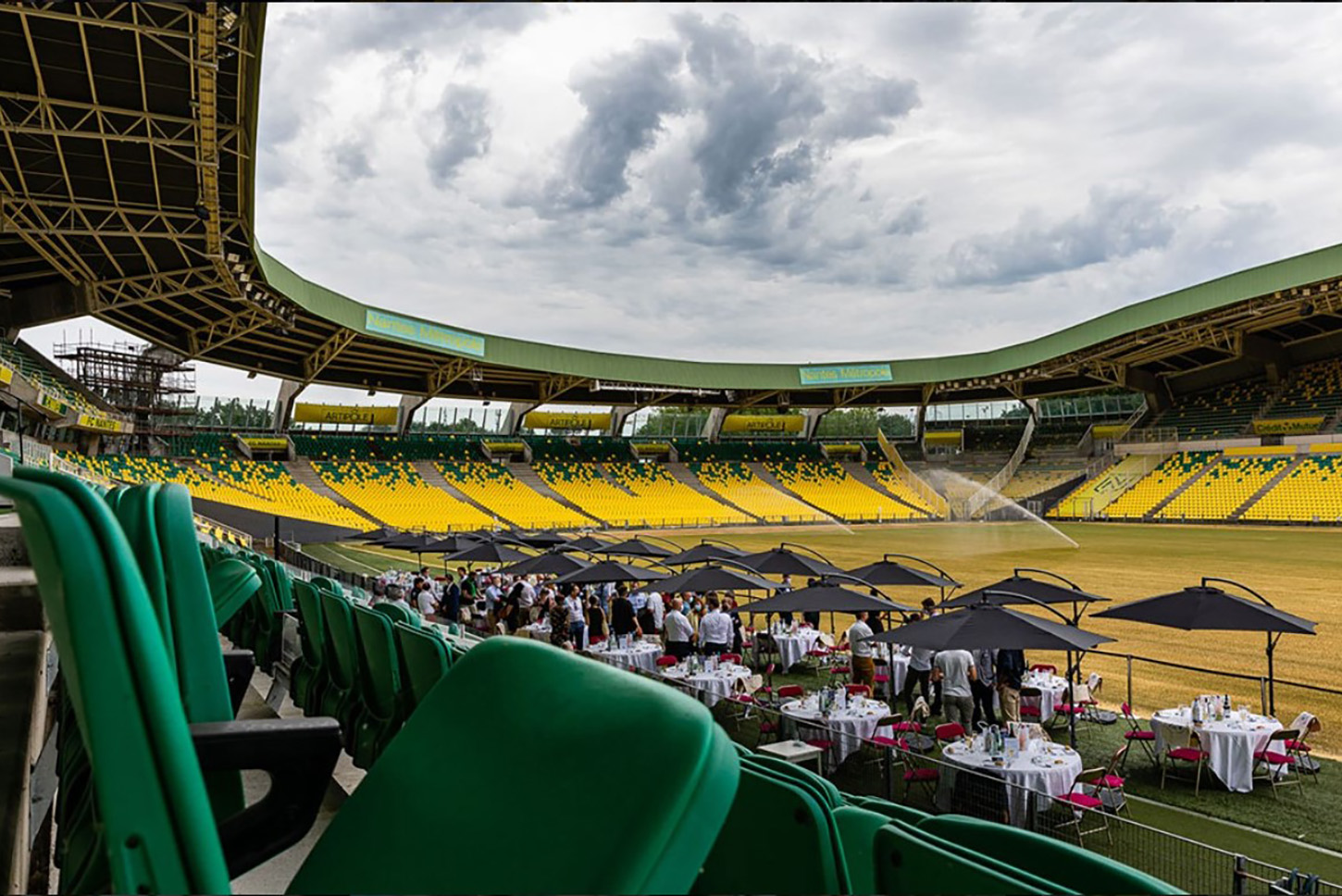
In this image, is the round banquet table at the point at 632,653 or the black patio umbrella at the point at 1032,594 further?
the round banquet table at the point at 632,653

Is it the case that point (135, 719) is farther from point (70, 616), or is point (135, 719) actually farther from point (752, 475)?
point (752, 475)

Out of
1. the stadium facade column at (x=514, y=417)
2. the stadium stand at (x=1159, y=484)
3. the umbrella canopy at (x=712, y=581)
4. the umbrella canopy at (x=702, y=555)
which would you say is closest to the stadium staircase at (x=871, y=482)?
the stadium stand at (x=1159, y=484)

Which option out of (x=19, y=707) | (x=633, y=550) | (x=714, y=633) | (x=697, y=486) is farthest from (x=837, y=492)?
(x=19, y=707)

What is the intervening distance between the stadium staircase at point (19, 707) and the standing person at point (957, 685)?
10233 mm

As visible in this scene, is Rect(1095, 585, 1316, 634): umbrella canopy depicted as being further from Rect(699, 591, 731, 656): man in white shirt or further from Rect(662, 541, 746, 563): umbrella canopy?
Rect(662, 541, 746, 563): umbrella canopy

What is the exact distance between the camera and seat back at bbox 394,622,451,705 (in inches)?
123

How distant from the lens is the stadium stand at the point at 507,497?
182 ft

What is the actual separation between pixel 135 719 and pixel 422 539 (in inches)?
975

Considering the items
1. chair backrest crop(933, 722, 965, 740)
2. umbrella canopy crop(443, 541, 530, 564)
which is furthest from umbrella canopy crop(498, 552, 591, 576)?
chair backrest crop(933, 722, 965, 740)

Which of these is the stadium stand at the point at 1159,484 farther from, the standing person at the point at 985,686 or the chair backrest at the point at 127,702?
the chair backrest at the point at 127,702

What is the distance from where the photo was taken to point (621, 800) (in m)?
1.08

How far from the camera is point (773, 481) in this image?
7169cm

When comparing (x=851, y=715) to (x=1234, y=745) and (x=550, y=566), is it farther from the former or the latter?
(x=550, y=566)

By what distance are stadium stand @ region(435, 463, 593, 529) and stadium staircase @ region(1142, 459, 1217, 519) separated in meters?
35.3
